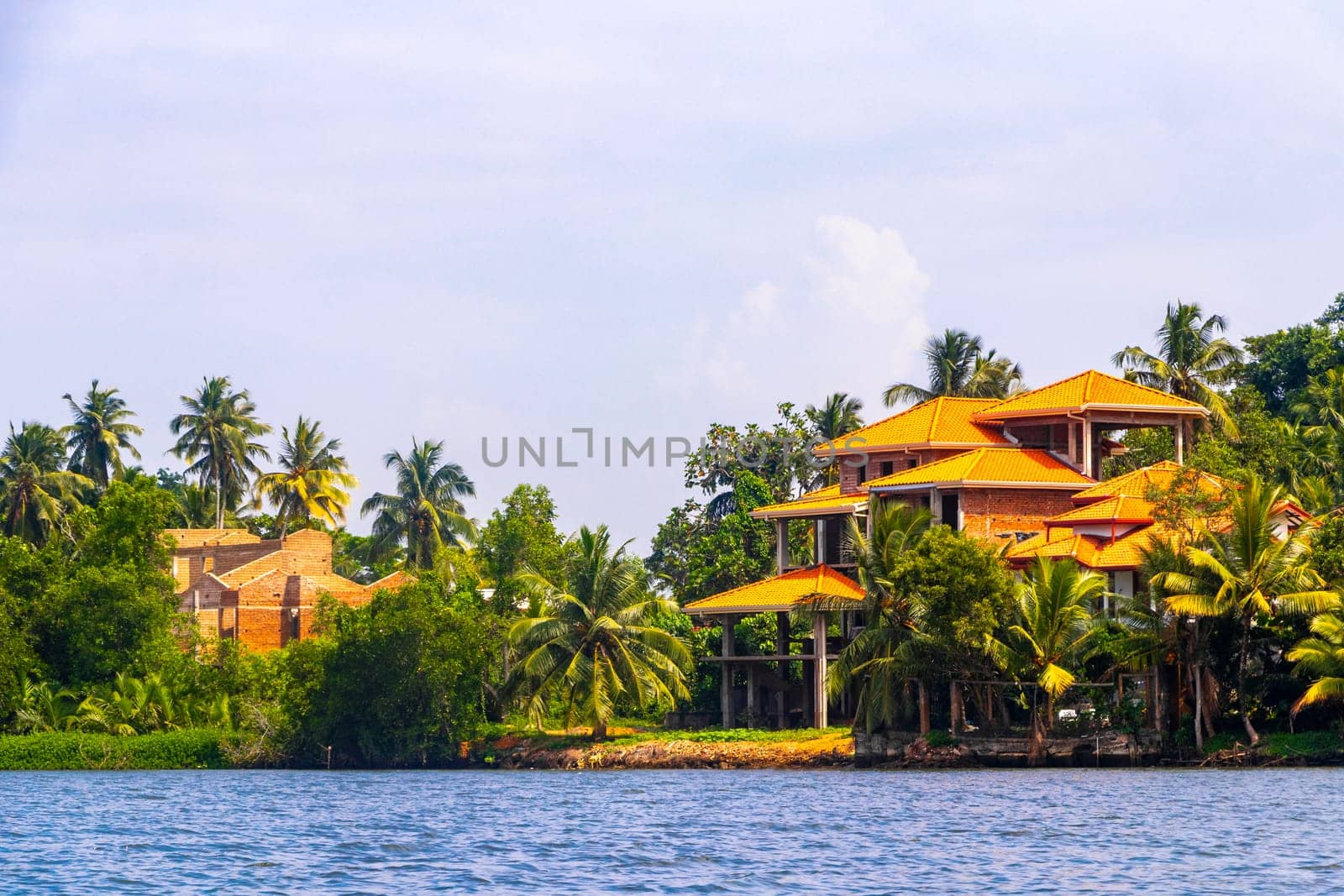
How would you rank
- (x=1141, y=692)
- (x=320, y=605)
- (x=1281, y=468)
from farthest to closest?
1. (x=320, y=605)
2. (x=1281, y=468)
3. (x=1141, y=692)

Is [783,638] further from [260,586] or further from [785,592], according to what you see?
[260,586]

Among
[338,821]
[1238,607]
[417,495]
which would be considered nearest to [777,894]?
[338,821]

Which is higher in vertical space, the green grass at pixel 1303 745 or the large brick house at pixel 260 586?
the large brick house at pixel 260 586

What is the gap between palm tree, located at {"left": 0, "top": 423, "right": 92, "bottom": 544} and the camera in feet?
242

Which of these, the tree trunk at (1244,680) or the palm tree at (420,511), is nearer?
the tree trunk at (1244,680)

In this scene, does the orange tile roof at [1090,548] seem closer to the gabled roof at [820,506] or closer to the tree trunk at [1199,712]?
the tree trunk at [1199,712]

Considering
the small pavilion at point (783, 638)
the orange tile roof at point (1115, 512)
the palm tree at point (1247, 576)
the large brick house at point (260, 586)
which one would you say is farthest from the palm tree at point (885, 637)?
the large brick house at point (260, 586)

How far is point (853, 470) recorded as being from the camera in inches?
2354

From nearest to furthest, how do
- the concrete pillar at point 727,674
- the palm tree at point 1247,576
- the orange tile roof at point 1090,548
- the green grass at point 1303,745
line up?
the green grass at point 1303,745, the palm tree at point 1247,576, the orange tile roof at point 1090,548, the concrete pillar at point 727,674

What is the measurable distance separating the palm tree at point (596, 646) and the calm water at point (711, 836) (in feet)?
28.4

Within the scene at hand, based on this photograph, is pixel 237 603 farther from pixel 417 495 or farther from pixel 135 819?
pixel 135 819

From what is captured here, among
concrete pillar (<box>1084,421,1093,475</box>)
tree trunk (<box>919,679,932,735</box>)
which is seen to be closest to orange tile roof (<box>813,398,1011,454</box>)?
concrete pillar (<box>1084,421,1093,475</box>)

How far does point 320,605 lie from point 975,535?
2270 centimetres

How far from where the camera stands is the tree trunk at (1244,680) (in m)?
42.9
